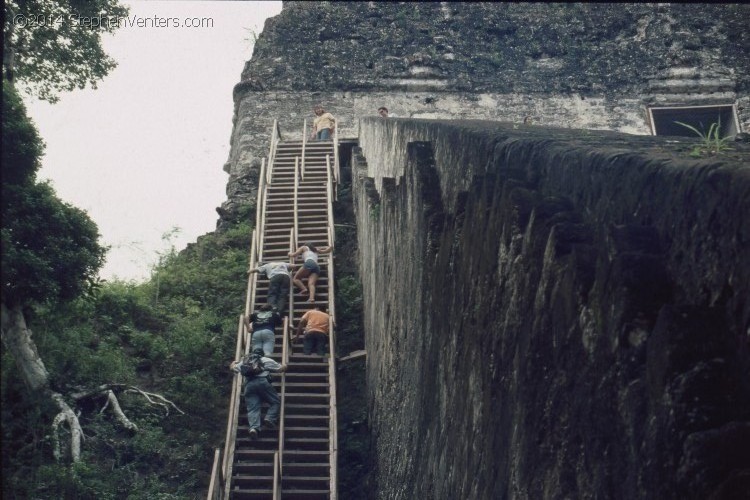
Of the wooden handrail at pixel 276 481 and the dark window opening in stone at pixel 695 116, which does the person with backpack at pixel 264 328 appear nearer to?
the wooden handrail at pixel 276 481

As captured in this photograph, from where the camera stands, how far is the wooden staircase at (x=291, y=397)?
27.4 ft

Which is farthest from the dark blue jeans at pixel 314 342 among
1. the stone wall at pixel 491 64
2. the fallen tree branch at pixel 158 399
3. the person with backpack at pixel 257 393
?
the stone wall at pixel 491 64

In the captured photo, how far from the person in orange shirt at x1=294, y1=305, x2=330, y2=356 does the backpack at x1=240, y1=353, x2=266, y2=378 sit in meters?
1.13

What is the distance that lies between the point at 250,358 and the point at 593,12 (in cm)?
1437

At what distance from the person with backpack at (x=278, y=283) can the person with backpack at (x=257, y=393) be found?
165 cm

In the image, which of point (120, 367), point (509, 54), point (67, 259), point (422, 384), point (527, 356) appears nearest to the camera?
point (527, 356)

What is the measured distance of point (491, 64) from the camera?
63.9 feet

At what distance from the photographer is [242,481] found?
8.34 m

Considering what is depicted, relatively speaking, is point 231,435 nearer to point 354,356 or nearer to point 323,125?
point 354,356

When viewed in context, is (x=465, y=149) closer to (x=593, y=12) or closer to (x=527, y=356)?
(x=527, y=356)

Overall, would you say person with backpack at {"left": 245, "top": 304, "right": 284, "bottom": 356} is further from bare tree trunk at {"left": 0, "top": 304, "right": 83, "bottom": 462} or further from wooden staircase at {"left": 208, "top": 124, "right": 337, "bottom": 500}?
bare tree trunk at {"left": 0, "top": 304, "right": 83, "bottom": 462}

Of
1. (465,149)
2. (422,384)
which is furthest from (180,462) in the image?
(465,149)

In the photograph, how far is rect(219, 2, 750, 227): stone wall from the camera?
18.8m

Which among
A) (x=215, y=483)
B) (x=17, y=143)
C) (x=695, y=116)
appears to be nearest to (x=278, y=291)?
(x=215, y=483)
